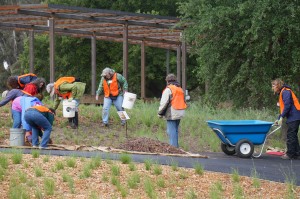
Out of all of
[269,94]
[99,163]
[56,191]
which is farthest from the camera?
[269,94]

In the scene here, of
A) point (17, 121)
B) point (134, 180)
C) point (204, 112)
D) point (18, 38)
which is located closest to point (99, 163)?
point (134, 180)

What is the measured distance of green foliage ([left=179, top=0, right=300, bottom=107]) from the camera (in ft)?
66.3

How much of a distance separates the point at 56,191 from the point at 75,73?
1375 inches

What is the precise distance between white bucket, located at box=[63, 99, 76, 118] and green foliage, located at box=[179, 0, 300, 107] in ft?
12.7

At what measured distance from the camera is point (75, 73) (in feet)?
153

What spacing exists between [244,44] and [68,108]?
206 inches

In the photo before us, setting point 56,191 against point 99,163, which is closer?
point 56,191

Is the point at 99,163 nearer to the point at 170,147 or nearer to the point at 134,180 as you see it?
the point at 134,180

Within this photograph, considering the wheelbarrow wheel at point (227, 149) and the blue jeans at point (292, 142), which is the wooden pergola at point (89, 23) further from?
the blue jeans at point (292, 142)

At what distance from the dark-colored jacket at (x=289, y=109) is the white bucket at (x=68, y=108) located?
5.84m

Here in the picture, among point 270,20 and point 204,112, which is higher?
point 270,20

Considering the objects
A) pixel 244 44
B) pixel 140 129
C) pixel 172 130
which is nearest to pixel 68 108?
pixel 140 129

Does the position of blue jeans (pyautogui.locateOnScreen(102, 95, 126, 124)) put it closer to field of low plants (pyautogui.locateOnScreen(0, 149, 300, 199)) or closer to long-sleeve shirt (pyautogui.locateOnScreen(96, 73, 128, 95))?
long-sleeve shirt (pyautogui.locateOnScreen(96, 73, 128, 95))

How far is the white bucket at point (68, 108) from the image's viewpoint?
20359mm
